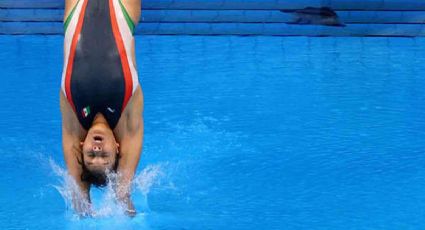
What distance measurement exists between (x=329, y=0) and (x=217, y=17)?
0.95 m

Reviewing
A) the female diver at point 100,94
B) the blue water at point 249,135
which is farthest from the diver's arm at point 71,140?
the blue water at point 249,135

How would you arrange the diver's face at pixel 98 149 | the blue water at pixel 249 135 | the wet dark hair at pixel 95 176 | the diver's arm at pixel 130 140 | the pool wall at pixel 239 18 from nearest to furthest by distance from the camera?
the diver's face at pixel 98 149 → the wet dark hair at pixel 95 176 → the diver's arm at pixel 130 140 → the blue water at pixel 249 135 → the pool wall at pixel 239 18

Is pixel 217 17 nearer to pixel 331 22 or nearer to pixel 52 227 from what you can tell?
pixel 331 22

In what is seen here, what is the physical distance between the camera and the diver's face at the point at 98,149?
13.0ft

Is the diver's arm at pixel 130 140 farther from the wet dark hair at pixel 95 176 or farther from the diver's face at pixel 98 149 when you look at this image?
the diver's face at pixel 98 149

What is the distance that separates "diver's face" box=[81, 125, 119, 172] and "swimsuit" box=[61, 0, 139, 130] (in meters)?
0.12

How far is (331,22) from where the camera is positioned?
7.14 meters

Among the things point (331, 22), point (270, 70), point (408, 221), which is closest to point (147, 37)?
point (270, 70)

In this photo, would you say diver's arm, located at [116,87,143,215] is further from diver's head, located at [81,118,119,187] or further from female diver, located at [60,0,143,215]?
diver's head, located at [81,118,119,187]

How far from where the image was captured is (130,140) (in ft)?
14.0

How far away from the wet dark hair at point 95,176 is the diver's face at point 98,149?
0.07 meters

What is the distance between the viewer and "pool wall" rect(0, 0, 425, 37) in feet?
23.2

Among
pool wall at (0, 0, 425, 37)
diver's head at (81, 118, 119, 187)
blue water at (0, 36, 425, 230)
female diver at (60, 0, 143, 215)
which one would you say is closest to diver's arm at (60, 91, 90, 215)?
female diver at (60, 0, 143, 215)

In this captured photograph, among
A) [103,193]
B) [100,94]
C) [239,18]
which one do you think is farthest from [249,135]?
[100,94]
